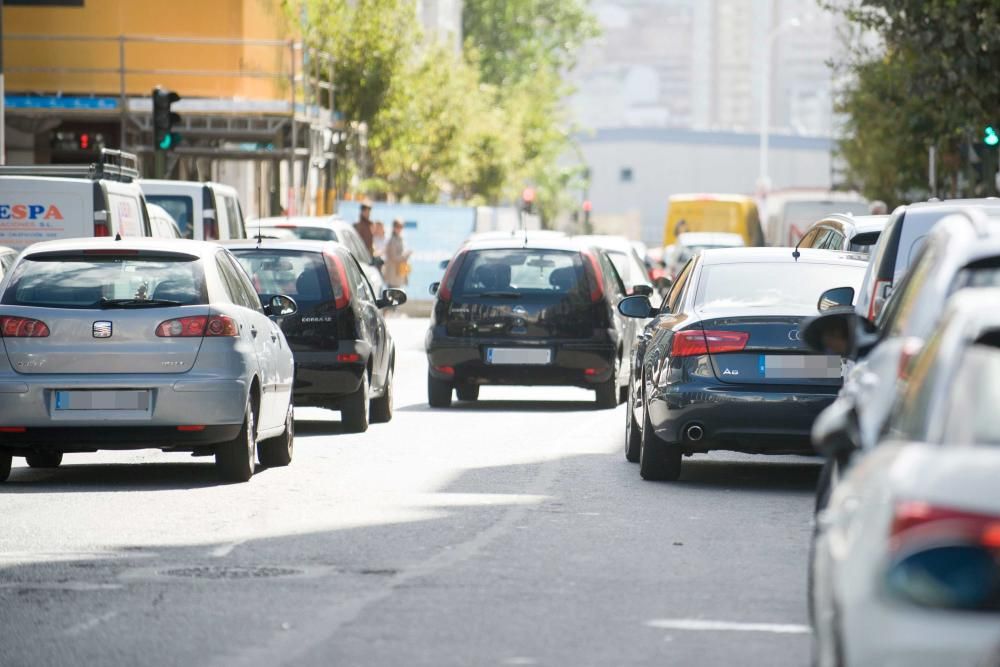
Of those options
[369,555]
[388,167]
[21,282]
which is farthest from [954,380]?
[388,167]

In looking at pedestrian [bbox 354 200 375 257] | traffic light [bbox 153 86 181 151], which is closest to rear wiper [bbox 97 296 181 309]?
traffic light [bbox 153 86 181 151]

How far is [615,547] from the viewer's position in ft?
36.0

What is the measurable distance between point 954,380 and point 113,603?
4.62 m

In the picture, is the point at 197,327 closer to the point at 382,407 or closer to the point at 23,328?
the point at 23,328

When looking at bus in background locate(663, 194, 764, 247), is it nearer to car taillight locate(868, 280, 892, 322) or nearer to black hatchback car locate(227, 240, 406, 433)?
black hatchback car locate(227, 240, 406, 433)

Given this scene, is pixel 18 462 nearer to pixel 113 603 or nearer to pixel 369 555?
pixel 369 555

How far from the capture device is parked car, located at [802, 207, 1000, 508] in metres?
5.95

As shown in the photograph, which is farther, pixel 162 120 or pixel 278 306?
pixel 162 120

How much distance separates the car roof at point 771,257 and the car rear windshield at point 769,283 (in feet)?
0.17

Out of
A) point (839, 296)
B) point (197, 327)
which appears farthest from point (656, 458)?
point (197, 327)

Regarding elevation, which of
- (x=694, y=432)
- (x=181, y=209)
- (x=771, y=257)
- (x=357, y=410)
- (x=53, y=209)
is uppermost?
(x=771, y=257)

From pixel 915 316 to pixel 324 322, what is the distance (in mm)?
11879

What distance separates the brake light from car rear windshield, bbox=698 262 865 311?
7091mm

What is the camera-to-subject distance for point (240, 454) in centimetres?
1395
